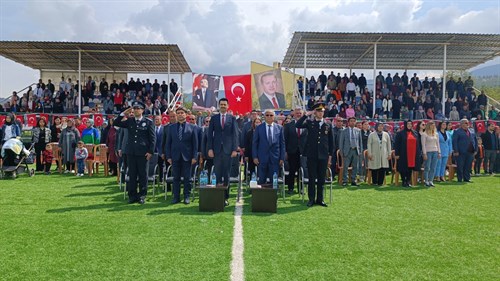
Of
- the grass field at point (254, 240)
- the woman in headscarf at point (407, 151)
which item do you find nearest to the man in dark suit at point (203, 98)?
the woman in headscarf at point (407, 151)

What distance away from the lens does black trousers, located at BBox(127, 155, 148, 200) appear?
8.80 meters

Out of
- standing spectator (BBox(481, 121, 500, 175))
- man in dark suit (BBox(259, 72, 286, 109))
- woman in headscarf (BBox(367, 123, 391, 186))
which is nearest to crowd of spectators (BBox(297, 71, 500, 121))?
man in dark suit (BBox(259, 72, 286, 109))

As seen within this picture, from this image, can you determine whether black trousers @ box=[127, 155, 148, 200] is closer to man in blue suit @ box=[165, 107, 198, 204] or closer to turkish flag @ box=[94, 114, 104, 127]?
man in blue suit @ box=[165, 107, 198, 204]

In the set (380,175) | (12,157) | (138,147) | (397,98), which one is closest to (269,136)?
(138,147)

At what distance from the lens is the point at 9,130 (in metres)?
13.2

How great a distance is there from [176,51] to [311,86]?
7709mm

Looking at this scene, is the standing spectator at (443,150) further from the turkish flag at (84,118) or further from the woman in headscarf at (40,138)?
the turkish flag at (84,118)

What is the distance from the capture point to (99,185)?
37.6ft

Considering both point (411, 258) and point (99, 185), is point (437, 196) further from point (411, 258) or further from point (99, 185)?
point (99, 185)

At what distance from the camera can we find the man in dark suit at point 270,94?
726 inches

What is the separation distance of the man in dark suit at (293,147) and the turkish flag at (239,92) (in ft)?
22.5

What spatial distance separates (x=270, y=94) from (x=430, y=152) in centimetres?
814

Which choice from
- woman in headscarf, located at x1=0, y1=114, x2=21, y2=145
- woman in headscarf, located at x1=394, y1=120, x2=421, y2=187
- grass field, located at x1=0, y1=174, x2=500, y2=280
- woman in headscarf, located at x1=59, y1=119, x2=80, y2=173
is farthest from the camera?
woman in headscarf, located at x1=59, y1=119, x2=80, y2=173

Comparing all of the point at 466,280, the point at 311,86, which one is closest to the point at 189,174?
the point at 466,280
